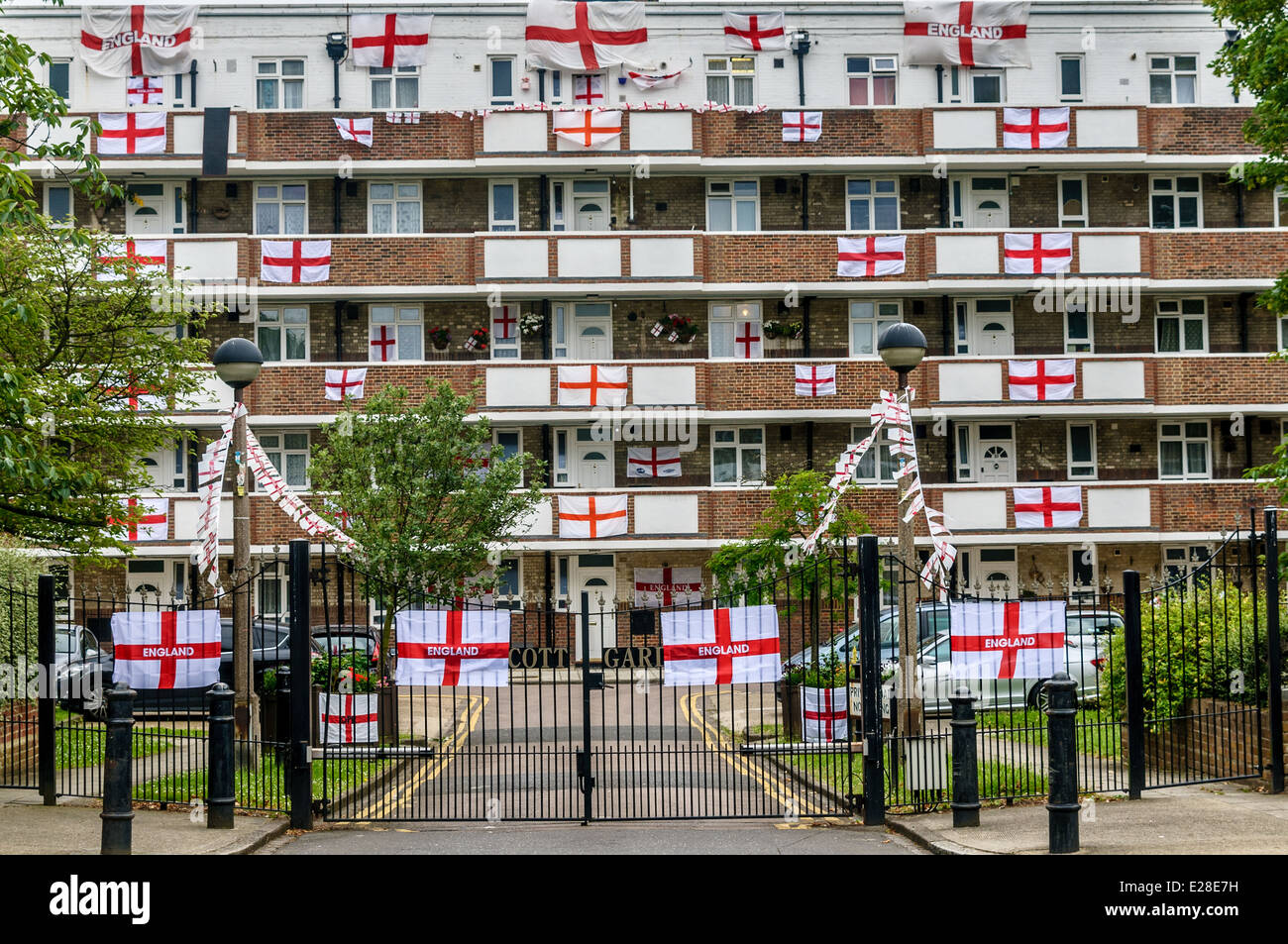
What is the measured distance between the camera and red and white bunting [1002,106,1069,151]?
36.7 m

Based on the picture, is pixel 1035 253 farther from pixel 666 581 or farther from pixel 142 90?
pixel 142 90

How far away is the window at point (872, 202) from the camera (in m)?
37.9

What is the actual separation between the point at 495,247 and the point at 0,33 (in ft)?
77.4

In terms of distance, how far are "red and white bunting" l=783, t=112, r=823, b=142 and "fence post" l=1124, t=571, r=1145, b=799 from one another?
25164 mm

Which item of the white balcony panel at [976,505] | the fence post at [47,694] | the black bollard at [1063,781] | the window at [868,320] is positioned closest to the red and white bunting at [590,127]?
the window at [868,320]

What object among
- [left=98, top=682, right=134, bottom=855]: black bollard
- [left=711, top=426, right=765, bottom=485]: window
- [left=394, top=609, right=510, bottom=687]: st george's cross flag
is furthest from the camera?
[left=711, top=426, right=765, bottom=485]: window

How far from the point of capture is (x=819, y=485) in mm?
27875

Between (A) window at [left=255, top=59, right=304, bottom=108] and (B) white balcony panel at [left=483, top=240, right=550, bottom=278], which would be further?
(A) window at [left=255, top=59, right=304, bottom=108]

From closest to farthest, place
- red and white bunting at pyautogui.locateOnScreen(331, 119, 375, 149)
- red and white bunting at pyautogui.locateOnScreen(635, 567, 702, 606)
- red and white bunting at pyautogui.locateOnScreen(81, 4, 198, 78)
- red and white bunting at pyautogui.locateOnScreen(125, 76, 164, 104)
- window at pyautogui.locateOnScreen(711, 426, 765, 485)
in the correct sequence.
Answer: red and white bunting at pyautogui.locateOnScreen(331, 119, 375, 149)
red and white bunting at pyautogui.locateOnScreen(81, 4, 198, 78)
red and white bunting at pyautogui.locateOnScreen(635, 567, 702, 606)
window at pyautogui.locateOnScreen(711, 426, 765, 485)
red and white bunting at pyautogui.locateOnScreen(125, 76, 164, 104)

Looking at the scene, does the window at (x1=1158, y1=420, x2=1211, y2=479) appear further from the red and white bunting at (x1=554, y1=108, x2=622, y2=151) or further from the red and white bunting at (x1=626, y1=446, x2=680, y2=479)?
the red and white bunting at (x1=554, y1=108, x2=622, y2=151)

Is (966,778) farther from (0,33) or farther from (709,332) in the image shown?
(709,332)

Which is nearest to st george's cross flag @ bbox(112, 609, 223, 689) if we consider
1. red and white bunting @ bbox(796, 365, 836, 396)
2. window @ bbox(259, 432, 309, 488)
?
window @ bbox(259, 432, 309, 488)

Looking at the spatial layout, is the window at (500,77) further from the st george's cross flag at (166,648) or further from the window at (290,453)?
the st george's cross flag at (166,648)

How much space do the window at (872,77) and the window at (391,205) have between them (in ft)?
41.5
